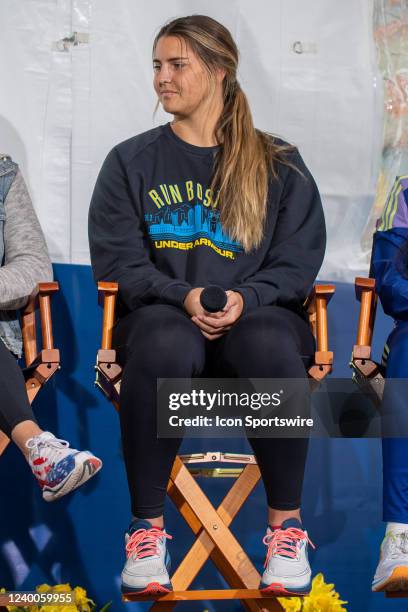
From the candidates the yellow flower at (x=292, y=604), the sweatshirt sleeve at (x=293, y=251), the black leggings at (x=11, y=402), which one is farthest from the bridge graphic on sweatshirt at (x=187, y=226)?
the yellow flower at (x=292, y=604)

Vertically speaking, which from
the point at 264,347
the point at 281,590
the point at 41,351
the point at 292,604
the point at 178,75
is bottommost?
the point at 292,604

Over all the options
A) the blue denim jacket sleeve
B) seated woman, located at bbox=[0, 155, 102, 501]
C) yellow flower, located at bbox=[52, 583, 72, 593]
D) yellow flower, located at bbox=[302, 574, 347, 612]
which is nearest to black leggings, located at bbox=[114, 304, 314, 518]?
seated woman, located at bbox=[0, 155, 102, 501]

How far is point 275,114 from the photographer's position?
303 cm

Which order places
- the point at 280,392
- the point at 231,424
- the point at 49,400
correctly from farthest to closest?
the point at 49,400 < the point at 231,424 < the point at 280,392

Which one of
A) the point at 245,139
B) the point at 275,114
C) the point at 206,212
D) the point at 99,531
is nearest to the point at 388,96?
the point at 275,114

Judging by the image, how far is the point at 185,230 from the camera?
2465mm

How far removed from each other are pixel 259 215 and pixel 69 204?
73 centimetres

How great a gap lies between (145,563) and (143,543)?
0.04m

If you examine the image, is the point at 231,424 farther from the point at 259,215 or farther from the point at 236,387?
the point at 259,215

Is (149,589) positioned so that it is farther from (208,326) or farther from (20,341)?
(20,341)

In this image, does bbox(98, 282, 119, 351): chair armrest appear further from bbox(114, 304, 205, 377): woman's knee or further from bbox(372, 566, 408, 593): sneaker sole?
bbox(372, 566, 408, 593): sneaker sole

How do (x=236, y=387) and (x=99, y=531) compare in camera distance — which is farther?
(x=99, y=531)

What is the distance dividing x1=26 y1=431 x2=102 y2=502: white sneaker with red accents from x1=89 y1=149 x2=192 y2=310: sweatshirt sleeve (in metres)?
0.43

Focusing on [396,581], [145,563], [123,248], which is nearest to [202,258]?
[123,248]
